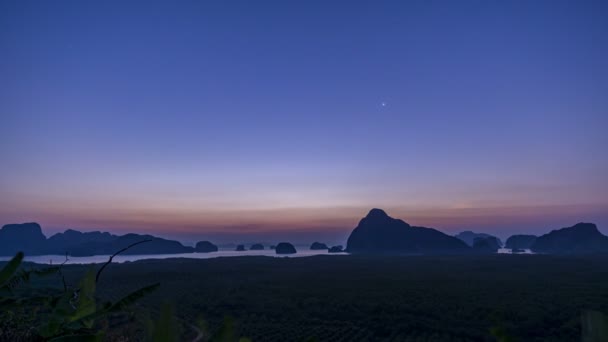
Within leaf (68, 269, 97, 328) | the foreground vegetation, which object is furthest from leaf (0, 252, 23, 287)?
the foreground vegetation

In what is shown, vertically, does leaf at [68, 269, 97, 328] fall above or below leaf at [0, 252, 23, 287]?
below

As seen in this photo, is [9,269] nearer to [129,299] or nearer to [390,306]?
[129,299]

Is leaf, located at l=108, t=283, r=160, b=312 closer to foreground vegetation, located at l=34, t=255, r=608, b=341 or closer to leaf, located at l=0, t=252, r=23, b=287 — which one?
leaf, located at l=0, t=252, r=23, b=287

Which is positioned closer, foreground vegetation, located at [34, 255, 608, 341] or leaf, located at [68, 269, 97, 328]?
leaf, located at [68, 269, 97, 328]

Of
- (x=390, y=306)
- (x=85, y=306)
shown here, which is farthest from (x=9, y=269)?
(x=390, y=306)

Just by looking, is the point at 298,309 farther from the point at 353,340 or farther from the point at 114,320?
the point at 114,320

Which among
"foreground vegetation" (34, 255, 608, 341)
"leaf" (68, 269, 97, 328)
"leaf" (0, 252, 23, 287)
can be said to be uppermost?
"leaf" (0, 252, 23, 287)

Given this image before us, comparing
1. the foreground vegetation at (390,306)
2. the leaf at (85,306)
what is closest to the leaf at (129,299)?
the leaf at (85,306)

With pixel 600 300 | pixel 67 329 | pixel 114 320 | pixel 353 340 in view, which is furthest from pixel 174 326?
pixel 600 300

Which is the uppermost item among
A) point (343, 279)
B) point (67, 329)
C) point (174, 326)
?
point (174, 326)

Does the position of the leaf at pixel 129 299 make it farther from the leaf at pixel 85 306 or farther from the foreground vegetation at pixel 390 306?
the foreground vegetation at pixel 390 306

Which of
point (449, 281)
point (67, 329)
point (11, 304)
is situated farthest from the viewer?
point (449, 281)
